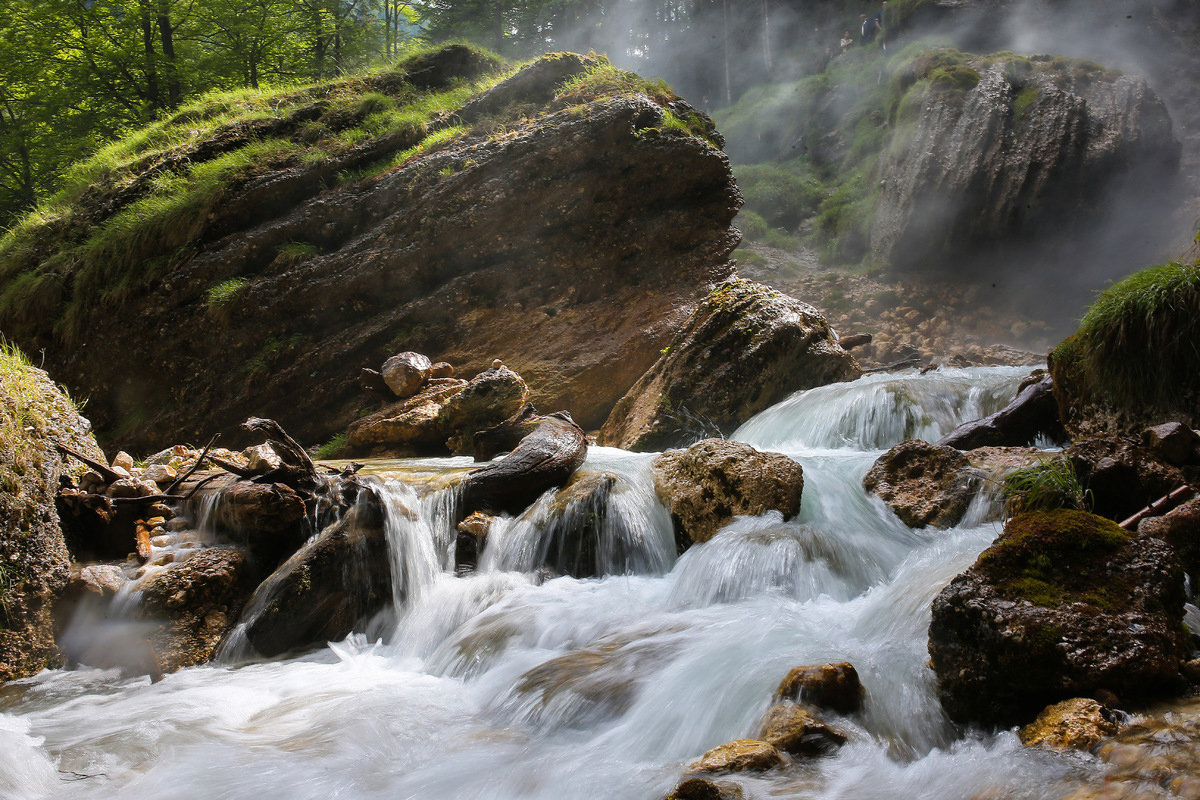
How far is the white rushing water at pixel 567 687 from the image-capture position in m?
2.73

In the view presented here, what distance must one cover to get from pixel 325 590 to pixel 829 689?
335cm

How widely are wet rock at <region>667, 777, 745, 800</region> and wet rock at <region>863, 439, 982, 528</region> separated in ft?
9.50

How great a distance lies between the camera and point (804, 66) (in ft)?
93.6

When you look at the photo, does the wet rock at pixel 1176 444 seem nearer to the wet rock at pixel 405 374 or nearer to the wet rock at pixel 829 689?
the wet rock at pixel 829 689

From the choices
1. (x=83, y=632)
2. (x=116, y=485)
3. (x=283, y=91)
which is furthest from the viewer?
(x=283, y=91)

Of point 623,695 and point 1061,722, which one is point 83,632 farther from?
point 1061,722

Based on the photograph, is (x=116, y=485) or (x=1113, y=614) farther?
(x=116, y=485)

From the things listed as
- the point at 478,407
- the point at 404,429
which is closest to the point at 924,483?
the point at 478,407

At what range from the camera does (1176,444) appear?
12.2 ft

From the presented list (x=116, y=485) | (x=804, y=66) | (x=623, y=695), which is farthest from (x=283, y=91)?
(x=804, y=66)

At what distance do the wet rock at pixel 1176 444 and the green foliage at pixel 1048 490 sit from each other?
1.47 ft

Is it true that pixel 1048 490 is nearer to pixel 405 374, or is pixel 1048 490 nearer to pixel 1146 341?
pixel 1146 341

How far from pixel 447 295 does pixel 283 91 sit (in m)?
6.76

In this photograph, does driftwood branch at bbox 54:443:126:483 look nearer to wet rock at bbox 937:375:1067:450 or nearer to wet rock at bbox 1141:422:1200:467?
wet rock at bbox 937:375:1067:450
